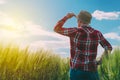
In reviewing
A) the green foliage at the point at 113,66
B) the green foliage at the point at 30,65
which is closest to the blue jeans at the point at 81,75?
the green foliage at the point at 30,65

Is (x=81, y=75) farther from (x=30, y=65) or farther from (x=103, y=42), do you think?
(x=30, y=65)

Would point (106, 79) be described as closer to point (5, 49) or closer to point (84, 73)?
point (5, 49)

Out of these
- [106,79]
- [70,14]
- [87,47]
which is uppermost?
[70,14]

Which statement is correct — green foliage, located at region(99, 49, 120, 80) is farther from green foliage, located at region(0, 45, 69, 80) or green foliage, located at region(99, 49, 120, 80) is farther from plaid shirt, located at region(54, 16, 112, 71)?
plaid shirt, located at region(54, 16, 112, 71)

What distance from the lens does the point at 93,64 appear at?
6074mm

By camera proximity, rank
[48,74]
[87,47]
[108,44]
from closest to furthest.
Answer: [87,47]
[108,44]
[48,74]

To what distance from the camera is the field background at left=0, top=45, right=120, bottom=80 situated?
7605 millimetres

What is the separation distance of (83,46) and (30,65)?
3.37 m

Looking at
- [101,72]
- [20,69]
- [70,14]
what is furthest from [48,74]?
[70,14]

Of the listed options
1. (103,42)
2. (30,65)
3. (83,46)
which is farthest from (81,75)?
(30,65)

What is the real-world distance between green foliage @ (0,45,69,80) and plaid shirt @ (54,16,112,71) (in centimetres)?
188

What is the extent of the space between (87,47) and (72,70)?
42 centimetres

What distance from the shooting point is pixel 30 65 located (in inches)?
359

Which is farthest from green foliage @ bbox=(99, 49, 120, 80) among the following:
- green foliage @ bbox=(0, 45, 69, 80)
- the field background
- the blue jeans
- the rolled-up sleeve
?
the blue jeans
